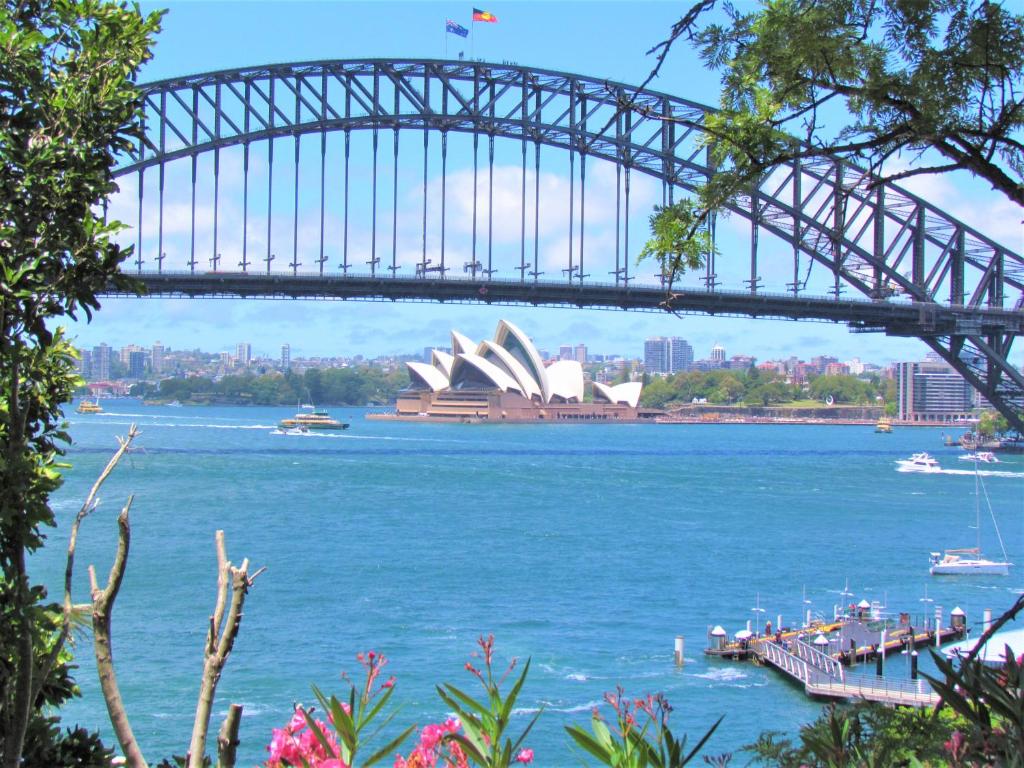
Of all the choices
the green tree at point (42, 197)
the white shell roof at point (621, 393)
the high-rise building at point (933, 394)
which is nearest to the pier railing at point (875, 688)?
the green tree at point (42, 197)

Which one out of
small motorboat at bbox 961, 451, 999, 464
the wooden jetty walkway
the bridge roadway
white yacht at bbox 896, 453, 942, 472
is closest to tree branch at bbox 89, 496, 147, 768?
the wooden jetty walkway

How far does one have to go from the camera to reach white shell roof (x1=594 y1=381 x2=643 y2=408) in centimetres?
12738

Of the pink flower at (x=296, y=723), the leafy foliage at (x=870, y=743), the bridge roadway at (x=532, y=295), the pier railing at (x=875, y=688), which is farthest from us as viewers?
the bridge roadway at (x=532, y=295)

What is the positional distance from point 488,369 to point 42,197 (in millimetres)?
98944

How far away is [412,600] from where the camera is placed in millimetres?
23391

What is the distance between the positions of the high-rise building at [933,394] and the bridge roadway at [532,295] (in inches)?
4111

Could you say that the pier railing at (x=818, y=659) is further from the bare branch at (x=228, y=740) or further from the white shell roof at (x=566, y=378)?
the white shell roof at (x=566, y=378)

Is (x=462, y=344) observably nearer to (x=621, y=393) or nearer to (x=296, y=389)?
(x=621, y=393)

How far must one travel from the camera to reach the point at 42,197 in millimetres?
3934

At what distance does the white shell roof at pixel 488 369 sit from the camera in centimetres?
10169

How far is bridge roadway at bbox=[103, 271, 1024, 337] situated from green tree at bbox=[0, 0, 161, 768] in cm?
3867

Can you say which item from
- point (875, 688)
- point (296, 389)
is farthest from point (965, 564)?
point (296, 389)

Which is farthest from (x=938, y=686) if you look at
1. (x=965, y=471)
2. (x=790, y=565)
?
(x=965, y=471)

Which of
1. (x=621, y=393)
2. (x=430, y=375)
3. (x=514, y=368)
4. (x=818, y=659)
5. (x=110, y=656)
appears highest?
(x=514, y=368)
